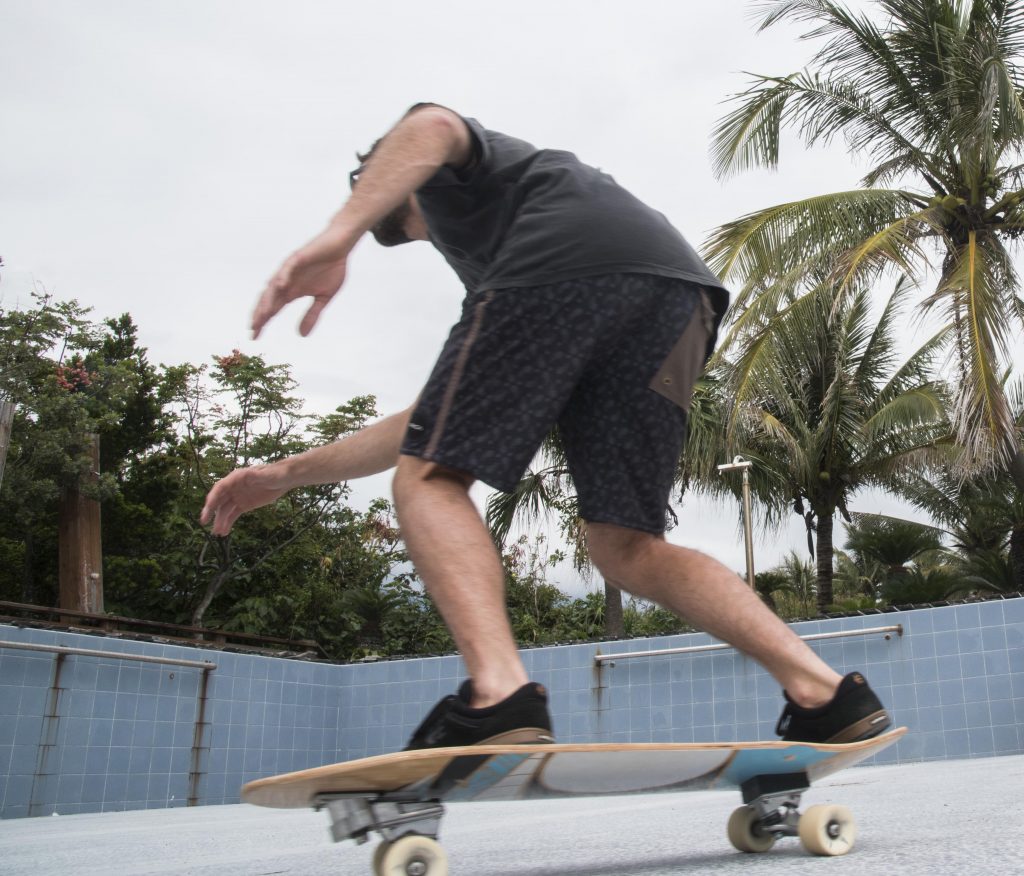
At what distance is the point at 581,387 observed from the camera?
55.0 inches

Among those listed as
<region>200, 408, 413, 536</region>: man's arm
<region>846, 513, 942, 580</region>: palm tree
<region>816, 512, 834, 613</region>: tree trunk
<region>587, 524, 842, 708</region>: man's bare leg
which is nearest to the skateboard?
<region>587, 524, 842, 708</region>: man's bare leg

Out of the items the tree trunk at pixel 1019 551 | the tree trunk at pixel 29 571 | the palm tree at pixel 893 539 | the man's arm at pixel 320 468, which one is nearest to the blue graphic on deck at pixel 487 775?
the man's arm at pixel 320 468

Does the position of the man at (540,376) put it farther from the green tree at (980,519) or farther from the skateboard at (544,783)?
the green tree at (980,519)

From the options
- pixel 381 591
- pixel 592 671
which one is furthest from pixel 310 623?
pixel 592 671

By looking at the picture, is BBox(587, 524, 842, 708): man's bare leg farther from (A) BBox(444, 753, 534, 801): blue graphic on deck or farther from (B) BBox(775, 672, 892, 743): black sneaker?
(A) BBox(444, 753, 534, 801): blue graphic on deck

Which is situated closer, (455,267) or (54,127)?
(455,267)

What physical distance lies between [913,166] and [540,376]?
1035 cm

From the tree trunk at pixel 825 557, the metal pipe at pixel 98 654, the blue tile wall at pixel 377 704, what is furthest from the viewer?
the tree trunk at pixel 825 557

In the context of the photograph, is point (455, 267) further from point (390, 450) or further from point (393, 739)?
point (393, 739)

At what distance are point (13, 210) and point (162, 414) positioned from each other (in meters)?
4.25

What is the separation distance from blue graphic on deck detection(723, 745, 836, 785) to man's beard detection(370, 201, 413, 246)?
0.96m

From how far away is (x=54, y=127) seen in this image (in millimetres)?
11969

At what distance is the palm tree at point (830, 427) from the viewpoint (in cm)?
1310

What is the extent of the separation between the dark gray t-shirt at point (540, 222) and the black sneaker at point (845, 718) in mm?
642
